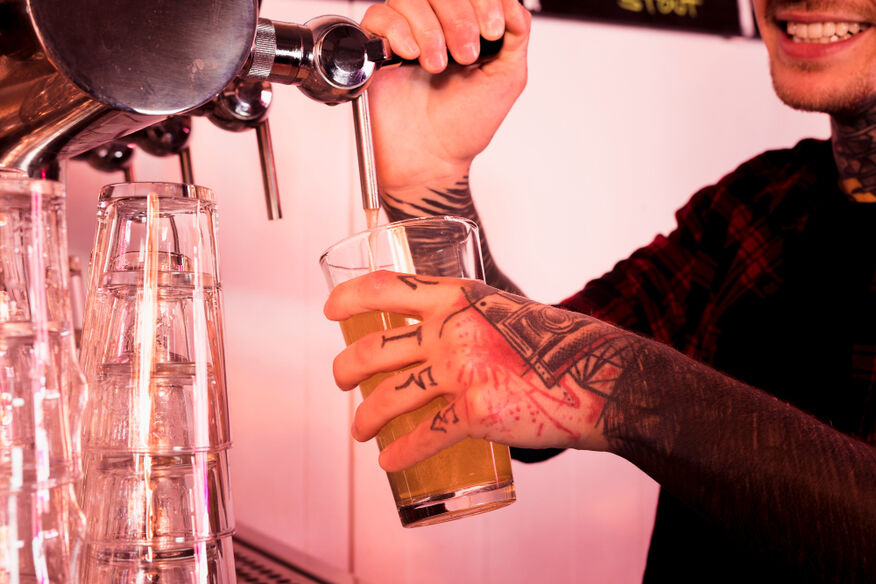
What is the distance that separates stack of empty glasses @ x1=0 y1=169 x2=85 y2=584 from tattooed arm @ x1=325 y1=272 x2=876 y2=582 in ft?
0.90

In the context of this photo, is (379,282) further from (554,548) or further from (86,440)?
(554,548)

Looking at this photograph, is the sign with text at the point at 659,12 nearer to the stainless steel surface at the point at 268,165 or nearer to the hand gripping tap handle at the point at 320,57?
the stainless steel surface at the point at 268,165

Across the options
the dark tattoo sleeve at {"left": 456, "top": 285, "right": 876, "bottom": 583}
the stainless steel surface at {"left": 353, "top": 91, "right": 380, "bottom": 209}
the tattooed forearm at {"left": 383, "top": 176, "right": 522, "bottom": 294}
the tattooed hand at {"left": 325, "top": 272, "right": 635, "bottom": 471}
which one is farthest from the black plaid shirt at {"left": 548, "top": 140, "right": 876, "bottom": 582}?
the stainless steel surface at {"left": 353, "top": 91, "right": 380, "bottom": 209}

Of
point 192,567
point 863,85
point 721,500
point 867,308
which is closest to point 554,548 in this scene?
point 867,308

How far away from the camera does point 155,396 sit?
15.6 inches

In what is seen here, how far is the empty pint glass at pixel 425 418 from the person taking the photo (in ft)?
1.93

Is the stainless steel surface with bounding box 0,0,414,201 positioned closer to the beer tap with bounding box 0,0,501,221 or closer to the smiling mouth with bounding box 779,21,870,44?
the beer tap with bounding box 0,0,501,221

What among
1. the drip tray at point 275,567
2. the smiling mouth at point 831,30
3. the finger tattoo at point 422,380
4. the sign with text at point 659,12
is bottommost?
the drip tray at point 275,567

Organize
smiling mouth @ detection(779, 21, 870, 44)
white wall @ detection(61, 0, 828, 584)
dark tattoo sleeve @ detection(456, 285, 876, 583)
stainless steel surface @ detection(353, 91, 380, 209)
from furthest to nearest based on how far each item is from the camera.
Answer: white wall @ detection(61, 0, 828, 584) → smiling mouth @ detection(779, 21, 870, 44) → dark tattoo sleeve @ detection(456, 285, 876, 583) → stainless steel surface @ detection(353, 91, 380, 209)

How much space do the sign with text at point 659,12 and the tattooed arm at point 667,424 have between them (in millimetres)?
1292

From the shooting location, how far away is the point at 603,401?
65cm

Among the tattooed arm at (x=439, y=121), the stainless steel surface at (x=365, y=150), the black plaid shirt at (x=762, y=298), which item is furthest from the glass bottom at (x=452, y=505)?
the black plaid shirt at (x=762, y=298)

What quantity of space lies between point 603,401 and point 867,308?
693 mm

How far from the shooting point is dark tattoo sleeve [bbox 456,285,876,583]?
0.64 meters
